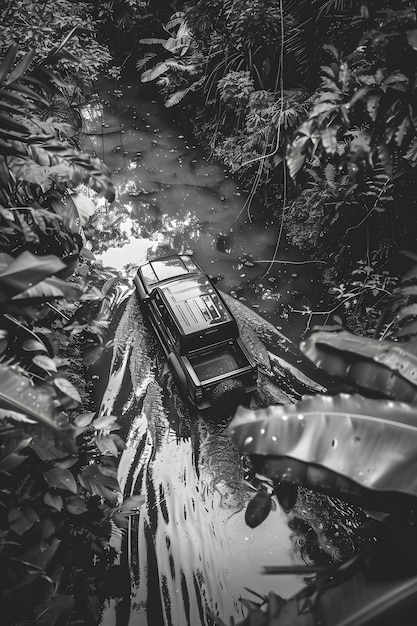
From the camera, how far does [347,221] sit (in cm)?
847

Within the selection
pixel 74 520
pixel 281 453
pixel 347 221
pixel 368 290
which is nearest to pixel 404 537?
pixel 281 453

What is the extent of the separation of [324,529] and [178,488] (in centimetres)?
200

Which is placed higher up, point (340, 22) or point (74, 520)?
point (340, 22)

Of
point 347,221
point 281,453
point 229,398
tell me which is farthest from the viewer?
point 347,221

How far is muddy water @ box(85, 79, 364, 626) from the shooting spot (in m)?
5.45

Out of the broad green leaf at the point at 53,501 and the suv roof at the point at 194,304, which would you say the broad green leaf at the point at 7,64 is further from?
the suv roof at the point at 194,304

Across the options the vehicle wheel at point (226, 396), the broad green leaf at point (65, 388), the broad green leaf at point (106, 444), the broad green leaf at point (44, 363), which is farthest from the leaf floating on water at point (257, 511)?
the vehicle wheel at point (226, 396)

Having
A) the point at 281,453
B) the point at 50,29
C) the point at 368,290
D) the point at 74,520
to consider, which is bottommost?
the point at 368,290

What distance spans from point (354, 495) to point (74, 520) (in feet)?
8.29

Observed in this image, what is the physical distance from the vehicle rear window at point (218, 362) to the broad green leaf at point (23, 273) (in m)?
4.44

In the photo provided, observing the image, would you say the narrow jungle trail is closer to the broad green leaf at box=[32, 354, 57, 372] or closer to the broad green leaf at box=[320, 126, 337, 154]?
the broad green leaf at box=[32, 354, 57, 372]

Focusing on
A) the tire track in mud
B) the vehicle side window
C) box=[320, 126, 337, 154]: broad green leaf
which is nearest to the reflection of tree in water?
the tire track in mud

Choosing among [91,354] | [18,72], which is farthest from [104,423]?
[18,72]

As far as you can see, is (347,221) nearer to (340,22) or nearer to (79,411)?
(340,22)
